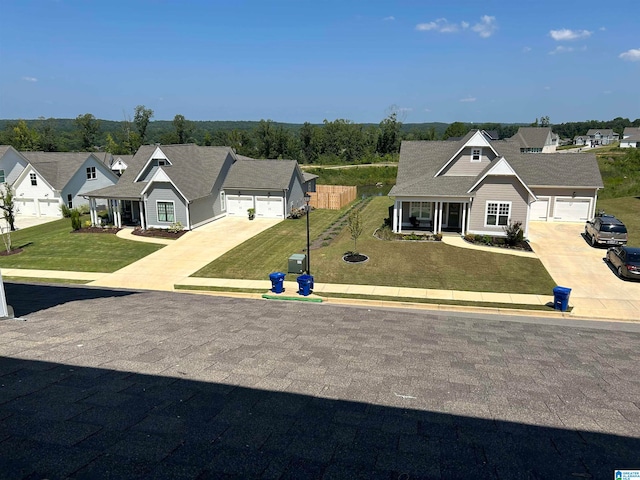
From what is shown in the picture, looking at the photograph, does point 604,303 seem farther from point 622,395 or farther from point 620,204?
point 620,204

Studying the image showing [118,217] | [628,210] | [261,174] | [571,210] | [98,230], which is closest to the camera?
[571,210]

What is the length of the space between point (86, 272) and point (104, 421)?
22602mm

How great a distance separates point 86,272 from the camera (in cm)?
2614

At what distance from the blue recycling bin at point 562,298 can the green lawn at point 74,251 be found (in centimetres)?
Result: 2410

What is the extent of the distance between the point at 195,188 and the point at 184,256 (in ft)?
32.7

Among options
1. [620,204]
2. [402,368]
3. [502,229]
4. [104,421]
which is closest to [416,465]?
[402,368]

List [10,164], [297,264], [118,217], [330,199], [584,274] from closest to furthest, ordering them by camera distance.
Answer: [584,274] < [297,264] < [118,217] < [330,199] < [10,164]

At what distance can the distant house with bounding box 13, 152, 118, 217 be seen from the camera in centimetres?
4428

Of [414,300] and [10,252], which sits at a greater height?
[414,300]

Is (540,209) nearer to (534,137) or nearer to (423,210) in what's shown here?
(423,210)

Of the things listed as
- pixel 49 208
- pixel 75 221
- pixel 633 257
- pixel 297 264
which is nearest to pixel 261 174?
pixel 75 221

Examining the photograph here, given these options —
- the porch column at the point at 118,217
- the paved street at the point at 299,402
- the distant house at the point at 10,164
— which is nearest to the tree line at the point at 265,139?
the distant house at the point at 10,164

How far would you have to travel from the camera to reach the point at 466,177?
110 ft

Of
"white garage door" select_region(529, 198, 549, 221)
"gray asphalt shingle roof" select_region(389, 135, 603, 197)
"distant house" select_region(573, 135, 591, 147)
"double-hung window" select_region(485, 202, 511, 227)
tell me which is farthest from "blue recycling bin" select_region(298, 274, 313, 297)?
"distant house" select_region(573, 135, 591, 147)
